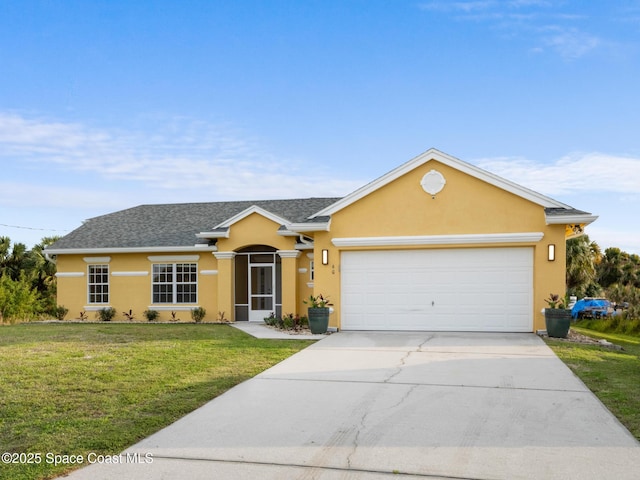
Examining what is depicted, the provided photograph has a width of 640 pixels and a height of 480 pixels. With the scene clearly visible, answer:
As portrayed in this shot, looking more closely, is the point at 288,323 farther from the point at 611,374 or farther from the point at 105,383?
the point at 611,374

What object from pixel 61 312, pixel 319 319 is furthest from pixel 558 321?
pixel 61 312

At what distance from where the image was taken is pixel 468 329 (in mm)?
15727

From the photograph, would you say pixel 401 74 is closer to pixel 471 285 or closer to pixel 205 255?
pixel 471 285

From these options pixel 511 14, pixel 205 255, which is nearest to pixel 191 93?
pixel 205 255

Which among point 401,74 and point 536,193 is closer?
point 536,193

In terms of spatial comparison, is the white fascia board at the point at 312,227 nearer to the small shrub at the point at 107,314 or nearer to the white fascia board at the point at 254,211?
the white fascia board at the point at 254,211

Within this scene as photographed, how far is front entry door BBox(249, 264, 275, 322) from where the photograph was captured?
2125cm

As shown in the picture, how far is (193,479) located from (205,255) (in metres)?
17.2

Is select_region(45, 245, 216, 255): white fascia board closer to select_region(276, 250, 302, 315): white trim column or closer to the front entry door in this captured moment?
the front entry door

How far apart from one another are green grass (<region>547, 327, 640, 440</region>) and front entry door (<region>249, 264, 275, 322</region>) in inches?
421

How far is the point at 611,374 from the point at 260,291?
1393cm

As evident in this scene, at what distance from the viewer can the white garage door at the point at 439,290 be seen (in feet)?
50.8

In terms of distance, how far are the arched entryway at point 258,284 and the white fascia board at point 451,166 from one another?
5200mm

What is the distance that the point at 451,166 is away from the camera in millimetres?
15867
